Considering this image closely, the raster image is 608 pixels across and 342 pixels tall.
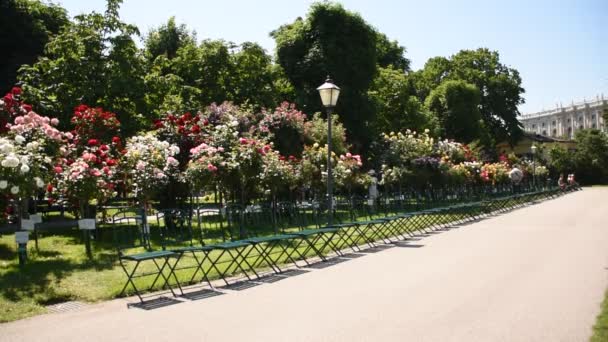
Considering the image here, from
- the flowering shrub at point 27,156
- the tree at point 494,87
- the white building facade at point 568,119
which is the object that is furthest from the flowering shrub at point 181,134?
the white building facade at point 568,119

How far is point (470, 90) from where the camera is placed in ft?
167

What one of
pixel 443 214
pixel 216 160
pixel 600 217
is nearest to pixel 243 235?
pixel 216 160

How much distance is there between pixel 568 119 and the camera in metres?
126

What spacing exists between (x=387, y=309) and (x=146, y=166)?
27.1ft

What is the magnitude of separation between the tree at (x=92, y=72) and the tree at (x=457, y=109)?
36.9m

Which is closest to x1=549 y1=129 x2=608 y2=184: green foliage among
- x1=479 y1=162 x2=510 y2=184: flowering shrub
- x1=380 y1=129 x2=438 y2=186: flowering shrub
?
Answer: x1=479 y1=162 x2=510 y2=184: flowering shrub

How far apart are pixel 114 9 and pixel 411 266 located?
1394 centimetres

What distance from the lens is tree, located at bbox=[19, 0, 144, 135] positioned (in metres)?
17.7

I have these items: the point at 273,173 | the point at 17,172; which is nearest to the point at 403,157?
the point at 273,173

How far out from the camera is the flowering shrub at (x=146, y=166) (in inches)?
528

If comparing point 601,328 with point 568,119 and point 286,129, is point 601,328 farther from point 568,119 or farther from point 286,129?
point 568,119

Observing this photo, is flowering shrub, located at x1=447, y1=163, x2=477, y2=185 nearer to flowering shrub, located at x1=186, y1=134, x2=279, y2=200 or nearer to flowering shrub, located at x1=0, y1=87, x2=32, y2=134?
flowering shrub, located at x1=186, y1=134, x2=279, y2=200

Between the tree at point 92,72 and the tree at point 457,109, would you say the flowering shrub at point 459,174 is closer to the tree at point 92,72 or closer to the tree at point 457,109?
the tree at point 457,109

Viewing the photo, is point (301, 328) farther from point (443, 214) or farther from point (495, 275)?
point (443, 214)
